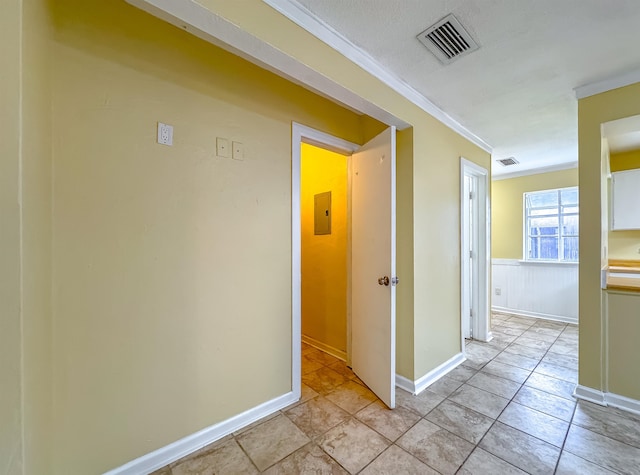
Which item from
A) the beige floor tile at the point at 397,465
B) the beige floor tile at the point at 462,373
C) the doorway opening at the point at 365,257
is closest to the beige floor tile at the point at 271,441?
the doorway opening at the point at 365,257

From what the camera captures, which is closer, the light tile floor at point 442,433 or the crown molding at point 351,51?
the crown molding at point 351,51

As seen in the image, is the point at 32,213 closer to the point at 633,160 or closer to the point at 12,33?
the point at 12,33

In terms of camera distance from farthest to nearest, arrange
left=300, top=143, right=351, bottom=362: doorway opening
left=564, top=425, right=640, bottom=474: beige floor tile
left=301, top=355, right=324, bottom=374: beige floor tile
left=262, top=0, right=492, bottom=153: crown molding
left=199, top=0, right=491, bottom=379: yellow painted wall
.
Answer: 1. left=300, top=143, right=351, bottom=362: doorway opening
2. left=301, top=355, right=324, bottom=374: beige floor tile
3. left=199, top=0, right=491, bottom=379: yellow painted wall
4. left=564, top=425, right=640, bottom=474: beige floor tile
5. left=262, top=0, right=492, bottom=153: crown molding


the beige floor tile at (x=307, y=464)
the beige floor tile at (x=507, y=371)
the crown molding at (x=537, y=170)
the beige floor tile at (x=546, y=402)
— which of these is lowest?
the beige floor tile at (x=507, y=371)

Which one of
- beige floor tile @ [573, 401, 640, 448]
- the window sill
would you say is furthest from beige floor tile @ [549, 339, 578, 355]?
the window sill

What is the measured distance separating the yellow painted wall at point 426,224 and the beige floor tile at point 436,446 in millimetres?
493

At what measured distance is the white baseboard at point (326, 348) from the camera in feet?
8.90

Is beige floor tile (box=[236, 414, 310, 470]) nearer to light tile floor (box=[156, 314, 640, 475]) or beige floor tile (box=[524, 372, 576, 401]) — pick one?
light tile floor (box=[156, 314, 640, 475])

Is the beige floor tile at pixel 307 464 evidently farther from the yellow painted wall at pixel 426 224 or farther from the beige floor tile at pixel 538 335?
the beige floor tile at pixel 538 335

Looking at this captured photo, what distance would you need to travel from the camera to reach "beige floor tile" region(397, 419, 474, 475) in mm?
1424

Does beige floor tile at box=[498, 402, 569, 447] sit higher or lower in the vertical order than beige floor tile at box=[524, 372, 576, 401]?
higher

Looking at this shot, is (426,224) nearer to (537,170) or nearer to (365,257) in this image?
(365,257)

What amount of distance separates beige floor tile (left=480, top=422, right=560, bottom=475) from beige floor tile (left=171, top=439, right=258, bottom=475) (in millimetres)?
1370

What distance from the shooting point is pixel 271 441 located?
1.59 m
